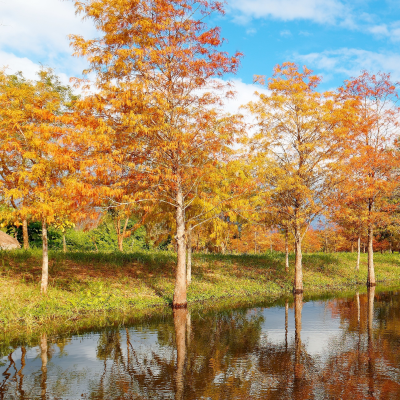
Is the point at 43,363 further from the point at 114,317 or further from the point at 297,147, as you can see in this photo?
the point at 297,147

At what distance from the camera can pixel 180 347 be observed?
10438mm

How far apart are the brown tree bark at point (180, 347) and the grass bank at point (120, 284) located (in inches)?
55.6

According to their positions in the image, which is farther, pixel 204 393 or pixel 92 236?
pixel 92 236

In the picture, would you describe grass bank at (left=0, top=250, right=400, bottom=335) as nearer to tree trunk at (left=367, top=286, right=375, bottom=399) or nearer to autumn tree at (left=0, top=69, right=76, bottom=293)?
autumn tree at (left=0, top=69, right=76, bottom=293)

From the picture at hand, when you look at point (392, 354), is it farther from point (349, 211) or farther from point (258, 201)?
point (349, 211)

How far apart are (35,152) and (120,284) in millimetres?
7690

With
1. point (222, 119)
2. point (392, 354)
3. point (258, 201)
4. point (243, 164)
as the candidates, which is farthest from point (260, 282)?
point (392, 354)

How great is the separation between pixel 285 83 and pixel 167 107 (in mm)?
9029

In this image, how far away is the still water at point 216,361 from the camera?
23.5 ft

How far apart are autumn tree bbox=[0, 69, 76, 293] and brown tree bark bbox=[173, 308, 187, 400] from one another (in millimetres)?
5571

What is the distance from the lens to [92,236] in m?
34.8

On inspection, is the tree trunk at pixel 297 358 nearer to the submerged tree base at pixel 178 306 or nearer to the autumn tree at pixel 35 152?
the submerged tree base at pixel 178 306

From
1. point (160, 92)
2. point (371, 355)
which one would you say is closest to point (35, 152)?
point (160, 92)

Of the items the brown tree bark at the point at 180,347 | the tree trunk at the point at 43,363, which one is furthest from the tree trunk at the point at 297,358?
the tree trunk at the point at 43,363
